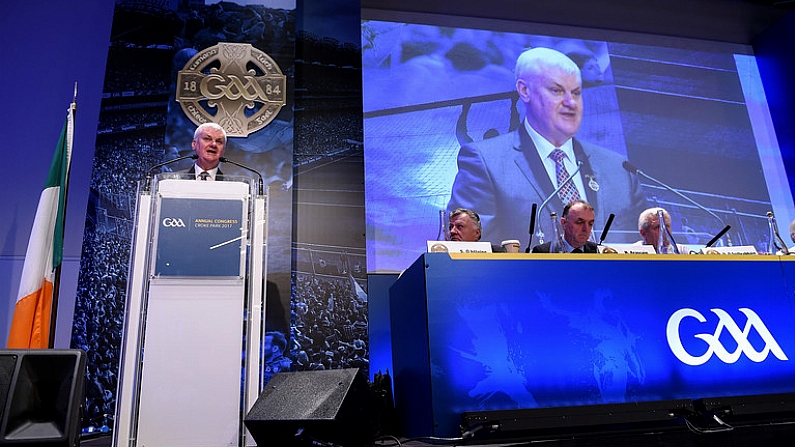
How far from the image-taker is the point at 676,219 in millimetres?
4641

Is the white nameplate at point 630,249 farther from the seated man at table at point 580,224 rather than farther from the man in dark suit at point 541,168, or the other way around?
the man in dark suit at point 541,168

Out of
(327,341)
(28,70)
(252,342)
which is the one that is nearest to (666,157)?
(327,341)

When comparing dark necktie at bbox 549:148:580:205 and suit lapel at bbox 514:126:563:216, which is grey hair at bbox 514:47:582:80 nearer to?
suit lapel at bbox 514:126:563:216

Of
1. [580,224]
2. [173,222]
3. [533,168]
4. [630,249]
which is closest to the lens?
[173,222]

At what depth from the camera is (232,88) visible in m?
4.13

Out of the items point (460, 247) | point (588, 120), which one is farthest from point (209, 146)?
point (588, 120)

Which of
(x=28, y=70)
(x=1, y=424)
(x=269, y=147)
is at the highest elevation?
(x=28, y=70)

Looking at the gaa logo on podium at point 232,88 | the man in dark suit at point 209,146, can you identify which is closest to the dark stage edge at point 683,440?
the man in dark suit at point 209,146

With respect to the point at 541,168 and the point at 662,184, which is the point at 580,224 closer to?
the point at 541,168

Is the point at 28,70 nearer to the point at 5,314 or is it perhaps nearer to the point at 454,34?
the point at 5,314

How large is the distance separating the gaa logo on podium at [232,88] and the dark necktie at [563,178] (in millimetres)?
2220

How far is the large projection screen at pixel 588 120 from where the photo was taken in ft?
14.3

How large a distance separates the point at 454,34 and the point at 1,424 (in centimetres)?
436

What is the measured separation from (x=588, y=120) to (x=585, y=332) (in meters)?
3.38
